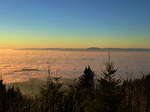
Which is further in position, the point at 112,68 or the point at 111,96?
the point at 112,68

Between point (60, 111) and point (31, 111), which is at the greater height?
point (31, 111)

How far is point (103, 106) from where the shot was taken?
27.4 feet

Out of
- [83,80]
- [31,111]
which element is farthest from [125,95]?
[83,80]

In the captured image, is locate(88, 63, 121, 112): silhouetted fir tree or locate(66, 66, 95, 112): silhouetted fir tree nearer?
locate(66, 66, 95, 112): silhouetted fir tree

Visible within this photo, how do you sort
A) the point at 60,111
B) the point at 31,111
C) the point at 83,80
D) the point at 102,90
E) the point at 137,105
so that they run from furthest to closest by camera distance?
the point at 83,80, the point at 60,111, the point at 102,90, the point at 137,105, the point at 31,111

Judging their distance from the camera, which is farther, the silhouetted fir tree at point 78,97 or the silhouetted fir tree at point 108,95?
the silhouetted fir tree at point 108,95

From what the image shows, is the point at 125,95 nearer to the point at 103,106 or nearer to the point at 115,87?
the point at 115,87

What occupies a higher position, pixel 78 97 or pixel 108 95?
pixel 108 95

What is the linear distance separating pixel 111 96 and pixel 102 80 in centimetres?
103

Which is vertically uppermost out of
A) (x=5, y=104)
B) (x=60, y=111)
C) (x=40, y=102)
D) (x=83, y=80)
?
(x=40, y=102)

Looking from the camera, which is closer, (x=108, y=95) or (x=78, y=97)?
(x=108, y=95)

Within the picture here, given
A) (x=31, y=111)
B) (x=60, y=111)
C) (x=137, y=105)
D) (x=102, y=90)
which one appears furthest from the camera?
(x=60, y=111)

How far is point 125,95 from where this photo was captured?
8961 millimetres

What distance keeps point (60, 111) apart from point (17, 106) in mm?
3696
